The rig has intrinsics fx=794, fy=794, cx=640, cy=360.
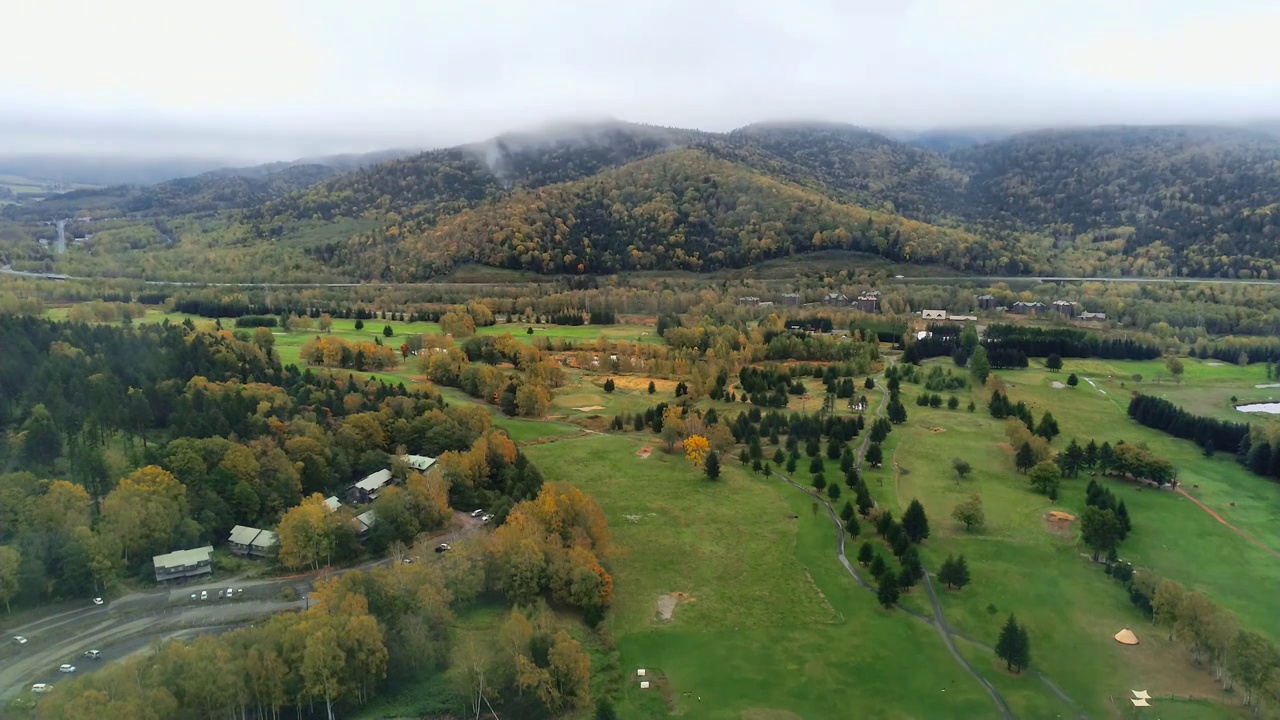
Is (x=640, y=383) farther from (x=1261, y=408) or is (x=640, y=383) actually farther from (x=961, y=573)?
(x=1261, y=408)

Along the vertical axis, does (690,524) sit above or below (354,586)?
below

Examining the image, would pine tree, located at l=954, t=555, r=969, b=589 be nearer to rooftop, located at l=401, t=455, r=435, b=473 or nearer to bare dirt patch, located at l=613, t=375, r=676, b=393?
rooftop, located at l=401, t=455, r=435, b=473

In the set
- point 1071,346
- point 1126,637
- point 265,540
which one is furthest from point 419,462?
point 1071,346

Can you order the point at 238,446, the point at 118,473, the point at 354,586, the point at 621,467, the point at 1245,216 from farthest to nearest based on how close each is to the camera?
1. the point at 1245,216
2. the point at 621,467
3. the point at 238,446
4. the point at 118,473
5. the point at 354,586

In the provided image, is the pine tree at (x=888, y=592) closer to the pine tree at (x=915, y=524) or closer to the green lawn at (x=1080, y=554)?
the green lawn at (x=1080, y=554)

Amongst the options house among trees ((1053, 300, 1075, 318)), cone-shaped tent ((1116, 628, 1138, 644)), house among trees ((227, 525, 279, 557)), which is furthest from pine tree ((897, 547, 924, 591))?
house among trees ((1053, 300, 1075, 318))

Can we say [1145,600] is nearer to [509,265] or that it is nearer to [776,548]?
[776,548]

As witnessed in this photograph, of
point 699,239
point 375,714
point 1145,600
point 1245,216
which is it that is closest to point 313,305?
point 699,239
